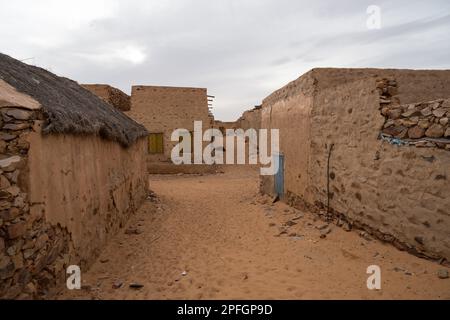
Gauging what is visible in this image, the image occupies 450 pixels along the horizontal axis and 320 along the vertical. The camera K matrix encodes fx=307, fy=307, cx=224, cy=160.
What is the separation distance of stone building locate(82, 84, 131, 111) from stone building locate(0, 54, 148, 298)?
10.5 metres

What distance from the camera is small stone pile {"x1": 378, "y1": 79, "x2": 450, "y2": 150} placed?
4324mm

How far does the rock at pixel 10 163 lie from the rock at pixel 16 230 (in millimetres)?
593

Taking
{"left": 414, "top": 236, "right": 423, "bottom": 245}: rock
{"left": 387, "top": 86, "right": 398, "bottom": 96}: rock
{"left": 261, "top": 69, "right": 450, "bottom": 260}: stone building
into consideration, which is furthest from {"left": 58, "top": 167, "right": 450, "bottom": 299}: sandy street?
{"left": 387, "top": 86, "right": 398, "bottom": 96}: rock

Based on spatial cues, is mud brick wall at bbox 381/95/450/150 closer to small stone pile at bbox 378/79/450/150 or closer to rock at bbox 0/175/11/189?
small stone pile at bbox 378/79/450/150

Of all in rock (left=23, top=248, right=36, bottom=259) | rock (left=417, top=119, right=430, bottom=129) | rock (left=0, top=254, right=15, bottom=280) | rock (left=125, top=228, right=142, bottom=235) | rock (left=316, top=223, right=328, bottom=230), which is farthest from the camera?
rock (left=125, top=228, right=142, bottom=235)

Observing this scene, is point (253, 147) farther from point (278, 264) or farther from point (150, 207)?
point (278, 264)

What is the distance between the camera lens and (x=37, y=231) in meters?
3.57

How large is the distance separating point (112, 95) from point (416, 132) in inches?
606

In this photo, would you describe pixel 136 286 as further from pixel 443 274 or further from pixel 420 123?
pixel 420 123

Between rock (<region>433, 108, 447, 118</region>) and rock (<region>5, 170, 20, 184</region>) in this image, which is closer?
rock (<region>5, 170, 20, 184</region>)

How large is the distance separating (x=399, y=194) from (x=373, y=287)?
1633mm

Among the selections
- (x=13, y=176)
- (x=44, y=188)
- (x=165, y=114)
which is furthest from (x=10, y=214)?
(x=165, y=114)
